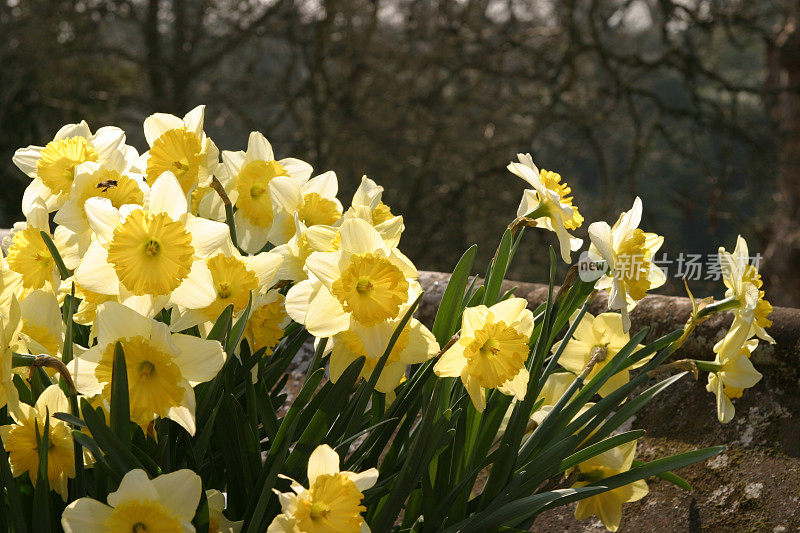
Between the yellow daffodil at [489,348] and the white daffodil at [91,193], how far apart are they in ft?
1.04

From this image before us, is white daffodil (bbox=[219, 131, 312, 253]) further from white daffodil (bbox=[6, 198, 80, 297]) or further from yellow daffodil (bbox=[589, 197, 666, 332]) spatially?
yellow daffodil (bbox=[589, 197, 666, 332])

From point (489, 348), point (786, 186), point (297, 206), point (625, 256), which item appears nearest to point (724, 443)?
point (625, 256)

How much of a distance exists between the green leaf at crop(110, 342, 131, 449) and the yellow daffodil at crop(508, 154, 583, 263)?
0.41m

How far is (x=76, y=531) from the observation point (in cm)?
62

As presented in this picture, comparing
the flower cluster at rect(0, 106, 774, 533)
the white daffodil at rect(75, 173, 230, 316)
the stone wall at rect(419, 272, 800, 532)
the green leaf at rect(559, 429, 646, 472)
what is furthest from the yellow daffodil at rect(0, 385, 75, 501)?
the stone wall at rect(419, 272, 800, 532)

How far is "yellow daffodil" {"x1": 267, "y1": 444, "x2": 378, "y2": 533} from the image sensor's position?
61cm

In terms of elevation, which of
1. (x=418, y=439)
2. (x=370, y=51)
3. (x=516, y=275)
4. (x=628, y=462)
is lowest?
(x=516, y=275)

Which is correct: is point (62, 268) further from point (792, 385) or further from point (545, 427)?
point (792, 385)

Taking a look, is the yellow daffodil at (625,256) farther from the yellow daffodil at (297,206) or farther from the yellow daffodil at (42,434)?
the yellow daffodil at (42,434)

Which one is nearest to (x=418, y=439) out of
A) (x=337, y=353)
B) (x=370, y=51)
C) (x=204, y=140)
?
(x=337, y=353)

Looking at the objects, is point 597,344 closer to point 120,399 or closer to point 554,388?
point 554,388

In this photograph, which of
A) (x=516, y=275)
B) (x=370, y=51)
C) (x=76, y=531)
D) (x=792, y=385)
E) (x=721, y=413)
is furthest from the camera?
(x=516, y=275)

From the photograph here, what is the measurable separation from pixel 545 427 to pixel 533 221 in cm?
21

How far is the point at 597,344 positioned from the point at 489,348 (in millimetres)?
253
